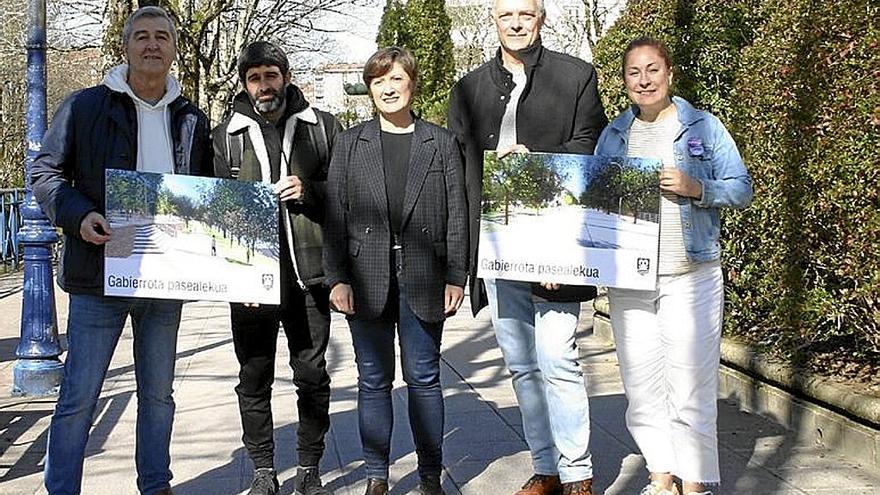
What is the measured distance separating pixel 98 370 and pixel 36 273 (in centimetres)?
407

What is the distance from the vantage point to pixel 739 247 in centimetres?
795

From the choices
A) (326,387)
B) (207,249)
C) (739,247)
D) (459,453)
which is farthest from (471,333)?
(207,249)

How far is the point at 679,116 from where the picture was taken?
491 cm

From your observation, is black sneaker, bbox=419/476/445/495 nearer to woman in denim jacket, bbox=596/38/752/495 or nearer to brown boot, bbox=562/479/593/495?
brown boot, bbox=562/479/593/495

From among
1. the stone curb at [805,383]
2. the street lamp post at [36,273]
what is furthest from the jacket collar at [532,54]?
the street lamp post at [36,273]

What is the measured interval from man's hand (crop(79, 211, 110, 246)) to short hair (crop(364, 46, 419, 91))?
128 cm

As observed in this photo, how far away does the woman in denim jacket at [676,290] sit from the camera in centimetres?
484

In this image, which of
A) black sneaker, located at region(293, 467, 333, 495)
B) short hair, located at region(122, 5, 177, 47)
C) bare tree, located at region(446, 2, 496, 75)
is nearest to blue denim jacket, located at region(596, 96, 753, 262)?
black sneaker, located at region(293, 467, 333, 495)

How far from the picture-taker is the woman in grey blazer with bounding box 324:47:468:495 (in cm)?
501

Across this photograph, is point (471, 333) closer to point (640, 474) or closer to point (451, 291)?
point (640, 474)

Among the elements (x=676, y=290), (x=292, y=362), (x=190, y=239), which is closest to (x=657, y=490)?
(x=676, y=290)

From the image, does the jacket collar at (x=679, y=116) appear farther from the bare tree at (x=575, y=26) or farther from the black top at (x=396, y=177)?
the bare tree at (x=575, y=26)

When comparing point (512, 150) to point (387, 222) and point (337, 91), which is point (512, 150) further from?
point (337, 91)

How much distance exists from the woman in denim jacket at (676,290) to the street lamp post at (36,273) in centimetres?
484
